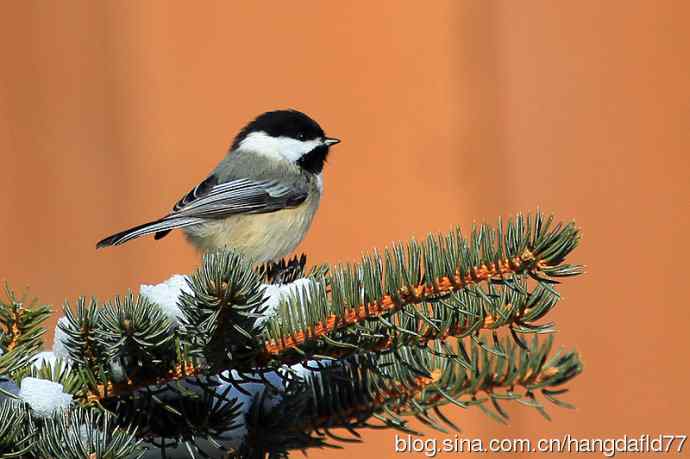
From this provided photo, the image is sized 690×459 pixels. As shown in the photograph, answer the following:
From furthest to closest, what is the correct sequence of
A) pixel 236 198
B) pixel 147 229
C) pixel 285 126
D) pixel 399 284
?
pixel 285 126
pixel 236 198
pixel 147 229
pixel 399 284

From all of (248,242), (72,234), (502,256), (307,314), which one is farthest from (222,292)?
(72,234)

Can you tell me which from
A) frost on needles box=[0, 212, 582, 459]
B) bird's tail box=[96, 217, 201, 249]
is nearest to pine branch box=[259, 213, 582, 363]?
frost on needles box=[0, 212, 582, 459]

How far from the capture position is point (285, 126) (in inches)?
74.9

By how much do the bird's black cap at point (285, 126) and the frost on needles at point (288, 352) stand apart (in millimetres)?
1199

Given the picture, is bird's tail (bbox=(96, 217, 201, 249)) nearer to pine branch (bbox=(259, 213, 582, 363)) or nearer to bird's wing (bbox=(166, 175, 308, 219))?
bird's wing (bbox=(166, 175, 308, 219))

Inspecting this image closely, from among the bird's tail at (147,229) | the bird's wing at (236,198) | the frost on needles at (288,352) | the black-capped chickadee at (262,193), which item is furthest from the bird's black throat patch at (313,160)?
the frost on needles at (288,352)

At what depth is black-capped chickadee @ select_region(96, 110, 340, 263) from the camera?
68.7 inches

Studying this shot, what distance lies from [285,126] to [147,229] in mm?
519

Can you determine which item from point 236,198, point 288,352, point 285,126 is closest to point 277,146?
point 285,126

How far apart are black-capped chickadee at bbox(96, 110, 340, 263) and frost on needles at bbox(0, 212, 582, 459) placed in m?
0.95

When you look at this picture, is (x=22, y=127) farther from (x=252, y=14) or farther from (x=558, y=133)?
(x=558, y=133)

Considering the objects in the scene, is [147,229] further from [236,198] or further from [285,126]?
[285,126]

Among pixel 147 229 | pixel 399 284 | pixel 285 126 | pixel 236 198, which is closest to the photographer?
pixel 399 284

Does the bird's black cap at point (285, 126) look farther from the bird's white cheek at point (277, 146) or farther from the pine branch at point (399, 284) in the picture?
the pine branch at point (399, 284)
